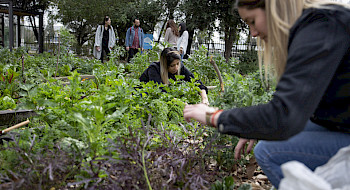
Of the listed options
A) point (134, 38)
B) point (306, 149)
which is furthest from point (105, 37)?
point (306, 149)

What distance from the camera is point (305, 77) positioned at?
4.00ft

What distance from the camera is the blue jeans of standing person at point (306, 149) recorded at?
1571mm

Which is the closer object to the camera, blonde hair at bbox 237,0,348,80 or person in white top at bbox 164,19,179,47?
blonde hair at bbox 237,0,348,80

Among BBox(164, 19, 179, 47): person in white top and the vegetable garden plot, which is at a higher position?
BBox(164, 19, 179, 47): person in white top

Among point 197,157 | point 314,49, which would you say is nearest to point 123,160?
point 197,157

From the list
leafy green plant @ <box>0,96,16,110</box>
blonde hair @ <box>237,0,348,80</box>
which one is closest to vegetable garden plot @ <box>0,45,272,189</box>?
blonde hair @ <box>237,0,348,80</box>

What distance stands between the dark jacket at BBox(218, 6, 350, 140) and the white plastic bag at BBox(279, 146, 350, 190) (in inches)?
5.6

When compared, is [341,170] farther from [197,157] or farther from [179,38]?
[179,38]

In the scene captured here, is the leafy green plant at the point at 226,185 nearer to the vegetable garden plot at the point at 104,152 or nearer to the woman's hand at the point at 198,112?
the vegetable garden plot at the point at 104,152

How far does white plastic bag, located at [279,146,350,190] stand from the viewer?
1198 millimetres

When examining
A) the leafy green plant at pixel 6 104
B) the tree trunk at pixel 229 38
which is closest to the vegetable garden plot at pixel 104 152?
the leafy green plant at pixel 6 104

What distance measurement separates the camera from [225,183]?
6.89 feet

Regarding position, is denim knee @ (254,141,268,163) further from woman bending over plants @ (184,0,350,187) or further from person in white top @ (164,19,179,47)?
person in white top @ (164,19,179,47)

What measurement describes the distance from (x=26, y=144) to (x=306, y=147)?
5.64ft
